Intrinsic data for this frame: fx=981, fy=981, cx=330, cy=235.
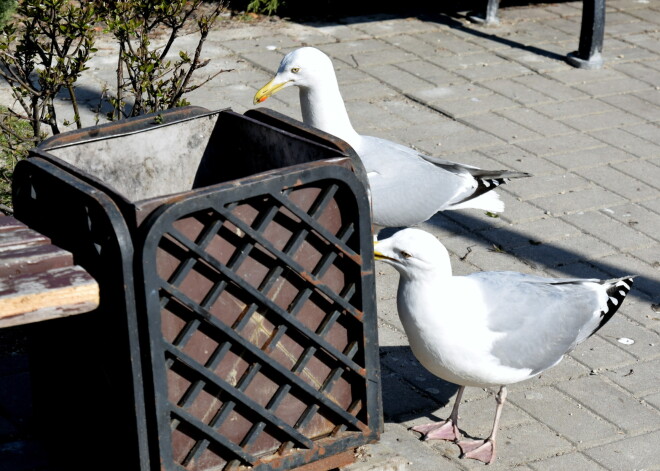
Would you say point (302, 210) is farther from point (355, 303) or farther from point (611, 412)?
point (611, 412)

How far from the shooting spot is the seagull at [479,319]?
3.43 m

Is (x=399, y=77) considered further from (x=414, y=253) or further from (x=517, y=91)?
(x=414, y=253)

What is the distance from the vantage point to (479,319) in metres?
3.51

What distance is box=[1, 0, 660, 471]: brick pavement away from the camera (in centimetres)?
388

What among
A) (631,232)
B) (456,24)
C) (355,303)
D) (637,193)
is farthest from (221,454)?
(456,24)

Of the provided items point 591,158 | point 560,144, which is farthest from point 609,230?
point 560,144

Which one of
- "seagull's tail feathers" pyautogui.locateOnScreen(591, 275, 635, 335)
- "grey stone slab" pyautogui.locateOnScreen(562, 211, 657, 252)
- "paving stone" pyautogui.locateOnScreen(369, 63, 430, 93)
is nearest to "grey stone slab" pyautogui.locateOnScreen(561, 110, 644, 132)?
"paving stone" pyautogui.locateOnScreen(369, 63, 430, 93)

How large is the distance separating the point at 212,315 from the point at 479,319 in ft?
3.90

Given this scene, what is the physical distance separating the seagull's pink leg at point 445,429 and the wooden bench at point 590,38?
4.62 metres

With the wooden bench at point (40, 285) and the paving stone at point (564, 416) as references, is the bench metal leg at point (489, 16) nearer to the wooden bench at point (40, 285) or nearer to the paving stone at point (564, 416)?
the paving stone at point (564, 416)

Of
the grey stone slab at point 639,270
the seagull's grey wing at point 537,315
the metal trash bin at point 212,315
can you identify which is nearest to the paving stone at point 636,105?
the grey stone slab at point 639,270

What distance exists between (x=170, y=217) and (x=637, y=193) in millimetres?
4027

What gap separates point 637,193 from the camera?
231 inches

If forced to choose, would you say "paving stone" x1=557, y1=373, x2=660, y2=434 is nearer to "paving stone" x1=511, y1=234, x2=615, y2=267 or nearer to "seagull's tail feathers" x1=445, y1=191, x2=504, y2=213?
"paving stone" x1=511, y1=234, x2=615, y2=267
